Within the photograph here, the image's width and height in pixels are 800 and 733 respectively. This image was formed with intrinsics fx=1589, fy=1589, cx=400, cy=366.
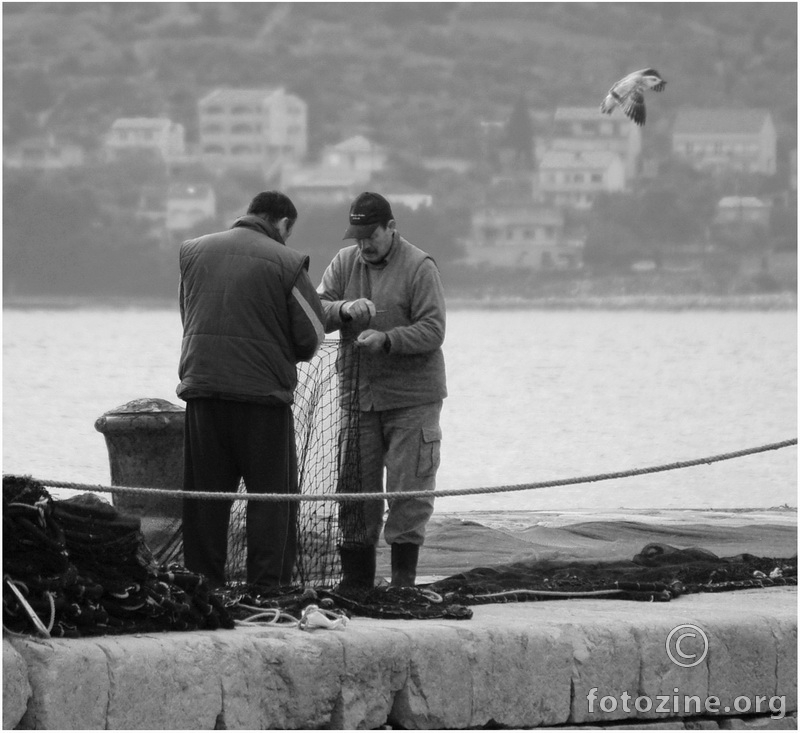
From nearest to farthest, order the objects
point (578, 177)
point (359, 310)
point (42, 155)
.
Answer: point (359, 310) → point (42, 155) → point (578, 177)

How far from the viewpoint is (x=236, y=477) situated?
6047mm

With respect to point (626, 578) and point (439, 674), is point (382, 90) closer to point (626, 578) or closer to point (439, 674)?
point (626, 578)

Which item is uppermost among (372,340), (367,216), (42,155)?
(42,155)

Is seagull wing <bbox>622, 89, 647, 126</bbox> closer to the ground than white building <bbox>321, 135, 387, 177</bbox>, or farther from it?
closer to the ground

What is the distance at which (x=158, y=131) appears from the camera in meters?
109

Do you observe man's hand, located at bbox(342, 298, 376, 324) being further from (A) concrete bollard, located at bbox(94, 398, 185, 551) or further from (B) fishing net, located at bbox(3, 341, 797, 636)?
(A) concrete bollard, located at bbox(94, 398, 185, 551)

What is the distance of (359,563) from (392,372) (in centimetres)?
80

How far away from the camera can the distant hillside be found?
4473 inches

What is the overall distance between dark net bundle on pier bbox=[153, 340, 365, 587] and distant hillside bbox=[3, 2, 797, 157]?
4054 inches

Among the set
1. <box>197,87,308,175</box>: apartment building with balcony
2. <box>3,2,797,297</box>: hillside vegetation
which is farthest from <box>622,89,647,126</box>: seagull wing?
<box>197,87,308,175</box>: apartment building with balcony

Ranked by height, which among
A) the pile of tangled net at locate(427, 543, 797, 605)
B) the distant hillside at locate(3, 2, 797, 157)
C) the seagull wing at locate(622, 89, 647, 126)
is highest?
the distant hillside at locate(3, 2, 797, 157)

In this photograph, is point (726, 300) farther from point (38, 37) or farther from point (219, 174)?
point (38, 37)

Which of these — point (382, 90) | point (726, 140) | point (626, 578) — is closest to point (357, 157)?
point (382, 90)

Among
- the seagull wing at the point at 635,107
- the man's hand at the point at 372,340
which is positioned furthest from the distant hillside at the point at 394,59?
the man's hand at the point at 372,340
